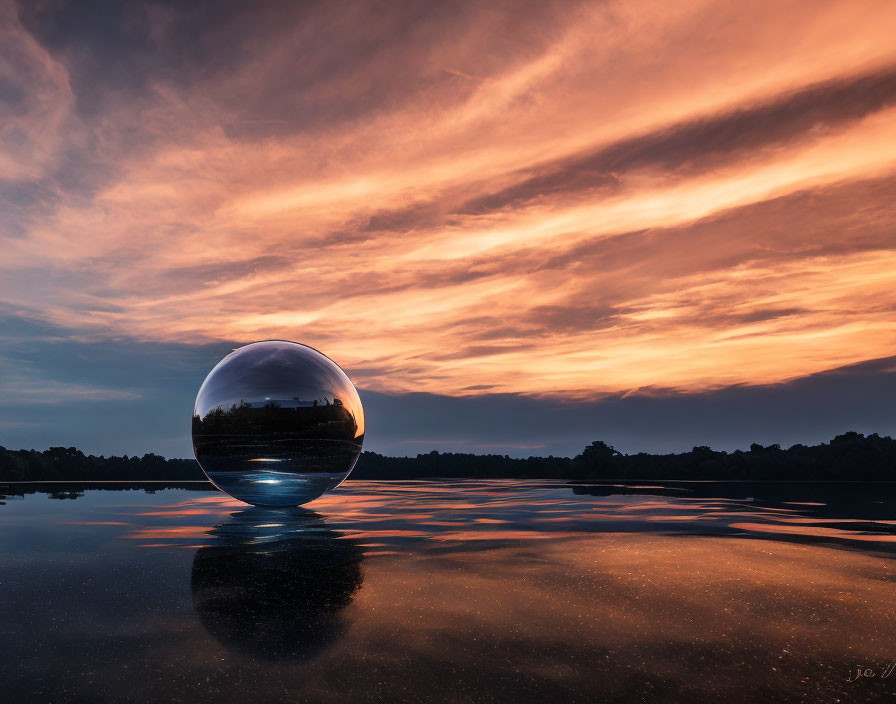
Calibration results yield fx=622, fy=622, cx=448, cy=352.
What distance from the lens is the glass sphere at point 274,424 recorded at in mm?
11344

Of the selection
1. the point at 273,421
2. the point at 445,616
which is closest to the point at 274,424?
the point at 273,421

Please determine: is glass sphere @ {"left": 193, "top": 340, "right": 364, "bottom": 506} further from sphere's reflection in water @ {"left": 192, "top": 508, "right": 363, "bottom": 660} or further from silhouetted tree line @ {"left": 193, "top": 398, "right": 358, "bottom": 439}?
sphere's reflection in water @ {"left": 192, "top": 508, "right": 363, "bottom": 660}

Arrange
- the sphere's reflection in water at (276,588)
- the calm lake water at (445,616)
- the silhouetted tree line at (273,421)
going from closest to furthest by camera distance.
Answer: the calm lake water at (445,616) < the sphere's reflection in water at (276,588) < the silhouetted tree line at (273,421)

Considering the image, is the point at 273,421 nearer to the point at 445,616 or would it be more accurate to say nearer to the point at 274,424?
the point at 274,424

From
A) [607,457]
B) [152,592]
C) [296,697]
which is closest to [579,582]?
[296,697]

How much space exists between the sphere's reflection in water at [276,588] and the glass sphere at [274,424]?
3.73ft

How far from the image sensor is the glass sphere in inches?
447

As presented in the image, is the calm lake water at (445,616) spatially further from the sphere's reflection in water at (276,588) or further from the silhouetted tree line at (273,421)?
the silhouetted tree line at (273,421)

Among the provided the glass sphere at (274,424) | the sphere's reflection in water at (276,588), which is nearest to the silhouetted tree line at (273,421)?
the glass sphere at (274,424)

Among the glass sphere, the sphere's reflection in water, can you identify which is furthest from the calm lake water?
the glass sphere

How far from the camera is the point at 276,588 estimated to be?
6.81 metres

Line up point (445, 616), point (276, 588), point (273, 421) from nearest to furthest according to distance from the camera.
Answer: point (445, 616) < point (276, 588) < point (273, 421)

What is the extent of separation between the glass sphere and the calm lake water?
113cm

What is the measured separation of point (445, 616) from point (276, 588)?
7.11ft
